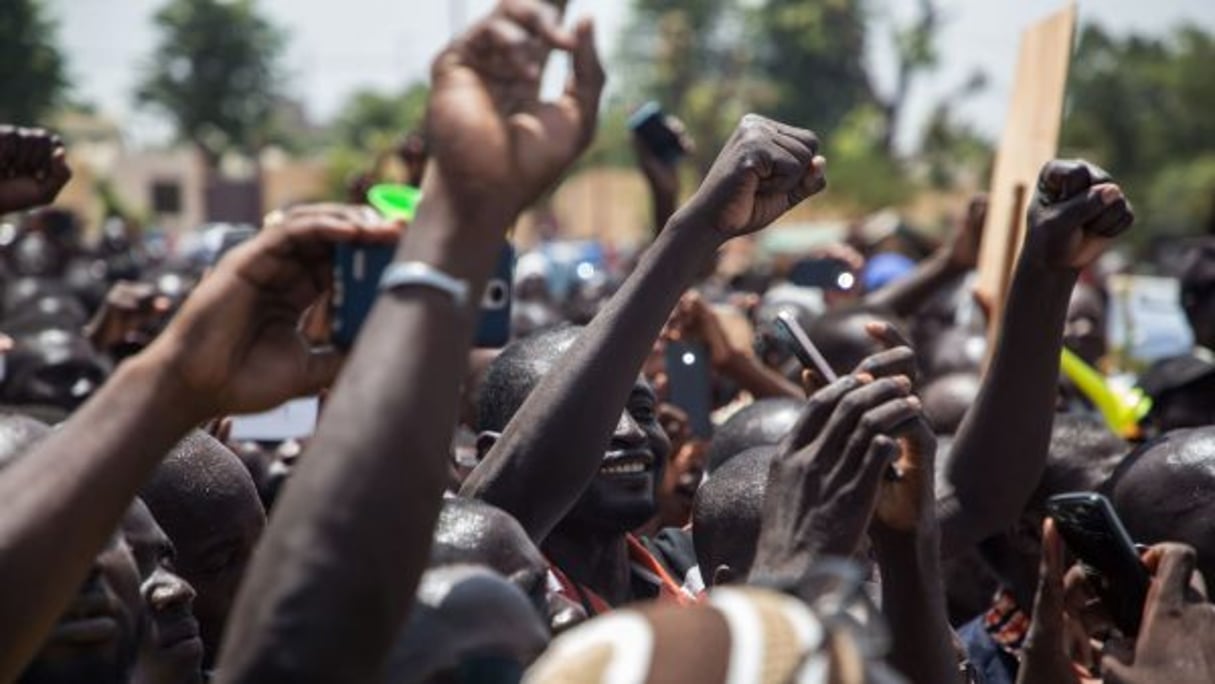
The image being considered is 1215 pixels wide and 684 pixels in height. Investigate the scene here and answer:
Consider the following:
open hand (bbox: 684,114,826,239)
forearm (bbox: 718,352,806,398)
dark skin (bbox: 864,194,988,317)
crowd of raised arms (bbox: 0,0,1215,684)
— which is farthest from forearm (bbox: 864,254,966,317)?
open hand (bbox: 684,114,826,239)

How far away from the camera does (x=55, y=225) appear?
13.7 meters

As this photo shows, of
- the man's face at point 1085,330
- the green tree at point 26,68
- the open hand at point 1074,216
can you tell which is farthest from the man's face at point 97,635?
the green tree at point 26,68

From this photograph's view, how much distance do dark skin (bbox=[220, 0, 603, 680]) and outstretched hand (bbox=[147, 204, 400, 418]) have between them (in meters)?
0.15

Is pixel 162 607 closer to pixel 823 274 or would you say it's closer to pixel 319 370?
pixel 319 370

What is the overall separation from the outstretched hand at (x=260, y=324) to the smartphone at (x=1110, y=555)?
1.44 meters

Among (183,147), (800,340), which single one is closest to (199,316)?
(800,340)

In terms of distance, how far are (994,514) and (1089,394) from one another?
9.19 ft

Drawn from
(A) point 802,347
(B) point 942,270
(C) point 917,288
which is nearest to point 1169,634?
(A) point 802,347

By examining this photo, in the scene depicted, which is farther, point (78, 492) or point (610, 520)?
point (610, 520)

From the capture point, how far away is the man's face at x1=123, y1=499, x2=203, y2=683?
3057mm

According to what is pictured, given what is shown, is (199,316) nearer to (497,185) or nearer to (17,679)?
(497,185)

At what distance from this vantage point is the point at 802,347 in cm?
318

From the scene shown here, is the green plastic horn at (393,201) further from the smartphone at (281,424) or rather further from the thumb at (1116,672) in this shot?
the smartphone at (281,424)

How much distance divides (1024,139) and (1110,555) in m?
2.61
